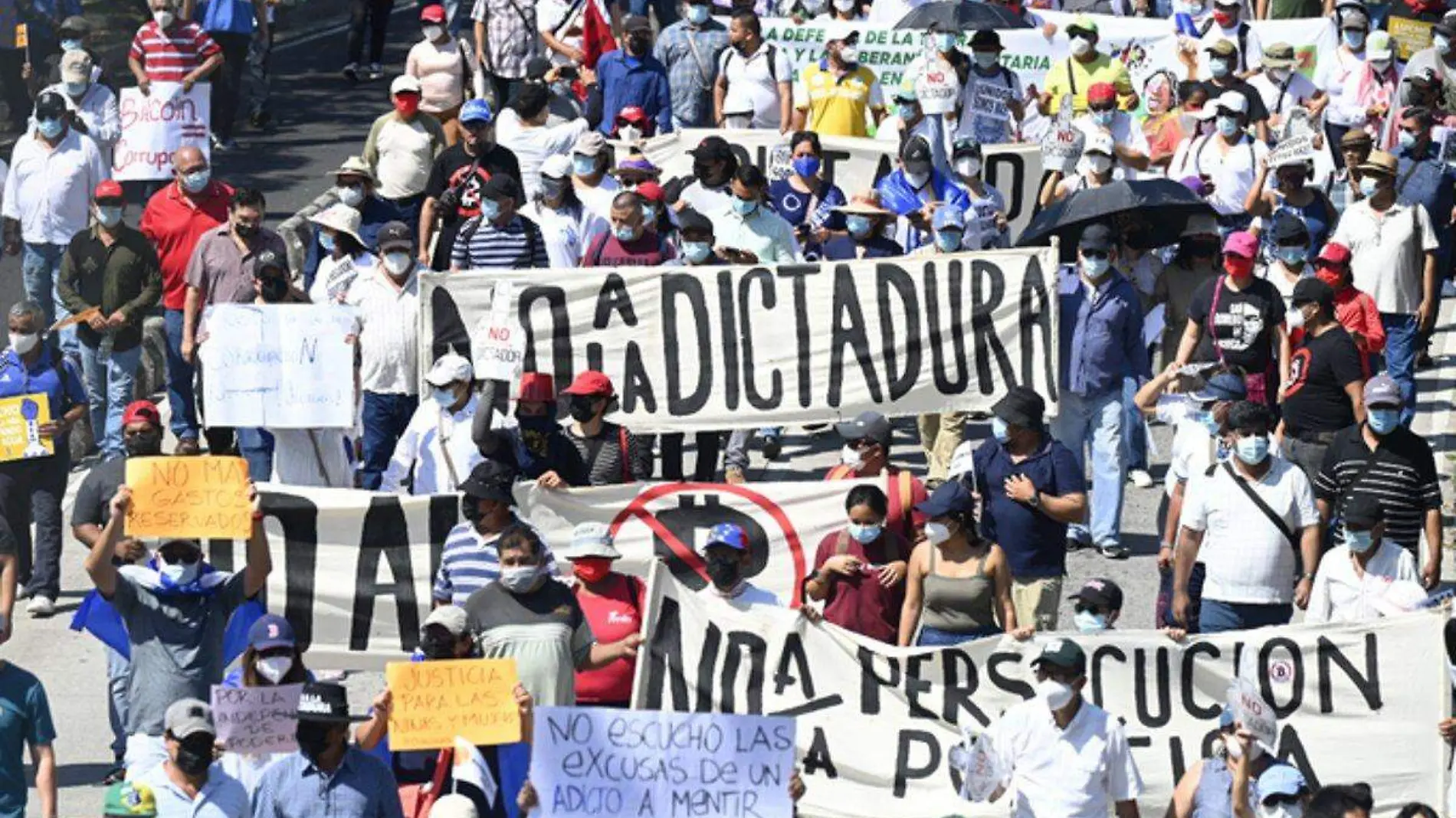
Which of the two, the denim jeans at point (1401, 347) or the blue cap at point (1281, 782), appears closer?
the blue cap at point (1281, 782)

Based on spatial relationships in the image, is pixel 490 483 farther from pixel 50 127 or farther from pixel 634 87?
pixel 634 87

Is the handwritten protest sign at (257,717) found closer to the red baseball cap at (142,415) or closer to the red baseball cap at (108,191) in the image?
the red baseball cap at (142,415)

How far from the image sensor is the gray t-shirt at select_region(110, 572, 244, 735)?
14656mm

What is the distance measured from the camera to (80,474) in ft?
70.4

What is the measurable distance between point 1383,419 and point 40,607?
7.27m

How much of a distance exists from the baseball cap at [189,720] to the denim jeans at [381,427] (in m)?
5.60

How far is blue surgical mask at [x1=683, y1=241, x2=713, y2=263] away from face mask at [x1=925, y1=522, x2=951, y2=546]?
4.47m

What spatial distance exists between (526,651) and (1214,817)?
2872mm

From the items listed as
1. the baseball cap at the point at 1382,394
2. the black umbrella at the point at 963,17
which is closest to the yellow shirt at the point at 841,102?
the black umbrella at the point at 963,17

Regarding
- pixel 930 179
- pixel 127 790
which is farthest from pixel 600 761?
pixel 930 179

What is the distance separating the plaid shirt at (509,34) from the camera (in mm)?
26812

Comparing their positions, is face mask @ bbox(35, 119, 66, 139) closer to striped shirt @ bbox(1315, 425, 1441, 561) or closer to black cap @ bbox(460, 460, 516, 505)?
black cap @ bbox(460, 460, 516, 505)

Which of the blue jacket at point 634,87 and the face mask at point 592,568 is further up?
the blue jacket at point 634,87

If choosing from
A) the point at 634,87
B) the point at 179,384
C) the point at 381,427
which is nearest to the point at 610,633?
the point at 381,427
